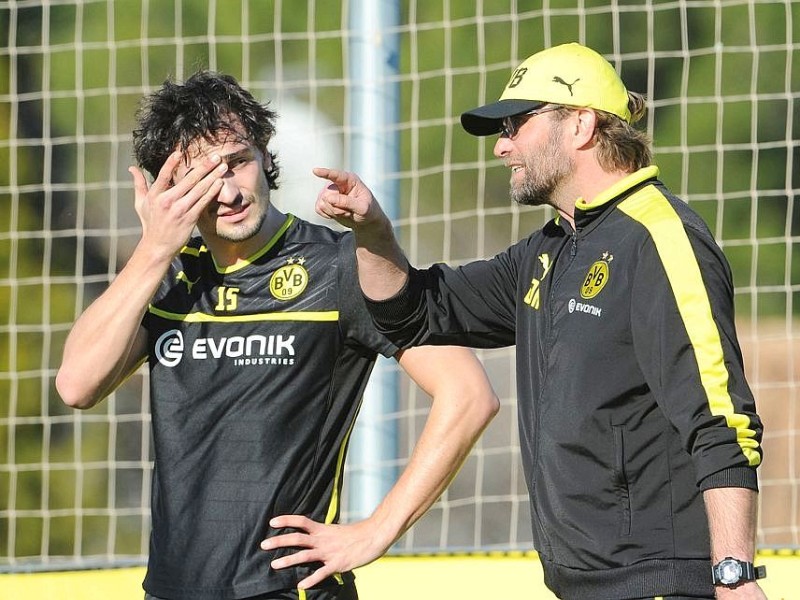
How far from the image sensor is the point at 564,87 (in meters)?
3.15

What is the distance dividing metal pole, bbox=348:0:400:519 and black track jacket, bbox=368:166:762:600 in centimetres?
Result: 162

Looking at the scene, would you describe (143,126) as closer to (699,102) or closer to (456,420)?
(456,420)

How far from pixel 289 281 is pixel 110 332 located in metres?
0.46

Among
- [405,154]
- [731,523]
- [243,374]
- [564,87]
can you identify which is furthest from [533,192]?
[405,154]

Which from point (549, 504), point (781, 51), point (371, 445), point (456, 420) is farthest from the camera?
point (781, 51)

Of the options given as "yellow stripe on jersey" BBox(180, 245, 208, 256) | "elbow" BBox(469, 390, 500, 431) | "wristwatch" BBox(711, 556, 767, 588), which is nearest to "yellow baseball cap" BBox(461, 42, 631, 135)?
"elbow" BBox(469, 390, 500, 431)

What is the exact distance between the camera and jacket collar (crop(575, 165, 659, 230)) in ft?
9.73

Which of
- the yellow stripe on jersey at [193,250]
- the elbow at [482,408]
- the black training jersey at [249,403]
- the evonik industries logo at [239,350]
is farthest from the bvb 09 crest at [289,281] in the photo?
the elbow at [482,408]

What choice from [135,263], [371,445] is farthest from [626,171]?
[371,445]

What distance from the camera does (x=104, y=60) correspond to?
7020mm

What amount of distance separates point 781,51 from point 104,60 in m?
3.42

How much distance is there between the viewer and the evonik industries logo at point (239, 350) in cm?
327

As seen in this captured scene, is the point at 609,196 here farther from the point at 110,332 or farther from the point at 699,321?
the point at 110,332

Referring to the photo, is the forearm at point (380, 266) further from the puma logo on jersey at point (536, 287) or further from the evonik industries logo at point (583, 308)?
the evonik industries logo at point (583, 308)
